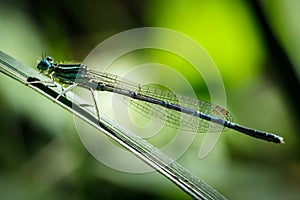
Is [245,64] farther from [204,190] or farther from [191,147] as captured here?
[204,190]

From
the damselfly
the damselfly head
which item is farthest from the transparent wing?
A: the damselfly head

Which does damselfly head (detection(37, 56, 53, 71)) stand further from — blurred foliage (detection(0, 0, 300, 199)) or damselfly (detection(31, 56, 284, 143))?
blurred foliage (detection(0, 0, 300, 199))

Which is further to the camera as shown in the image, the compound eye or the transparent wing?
the transparent wing

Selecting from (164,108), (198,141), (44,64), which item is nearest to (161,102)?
(164,108)

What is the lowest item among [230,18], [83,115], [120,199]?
[83,115]

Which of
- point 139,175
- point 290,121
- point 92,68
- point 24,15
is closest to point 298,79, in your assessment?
point 290,121

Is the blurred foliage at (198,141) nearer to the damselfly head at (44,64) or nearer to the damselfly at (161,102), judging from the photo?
the damselfly at (161,102)
